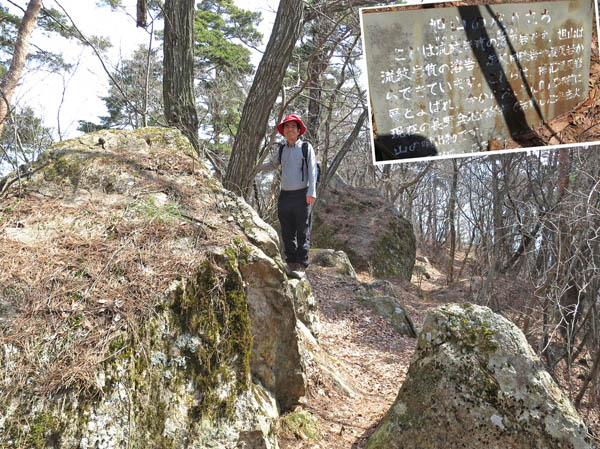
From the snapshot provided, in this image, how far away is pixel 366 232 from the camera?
12.6 meters

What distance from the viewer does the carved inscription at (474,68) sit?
9.88 ft

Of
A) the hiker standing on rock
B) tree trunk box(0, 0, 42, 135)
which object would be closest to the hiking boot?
the hiker standing on rock

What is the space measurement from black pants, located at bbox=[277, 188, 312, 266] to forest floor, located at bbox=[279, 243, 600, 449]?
117cm

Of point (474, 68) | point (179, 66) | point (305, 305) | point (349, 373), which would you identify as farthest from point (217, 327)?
point (179, 66)

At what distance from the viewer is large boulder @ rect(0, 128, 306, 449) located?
2254 mm

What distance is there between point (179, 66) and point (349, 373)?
4.45 meters

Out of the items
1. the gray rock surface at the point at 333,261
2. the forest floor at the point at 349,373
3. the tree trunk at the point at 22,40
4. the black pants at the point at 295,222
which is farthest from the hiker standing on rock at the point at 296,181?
the tree trunk at the point at 22,40

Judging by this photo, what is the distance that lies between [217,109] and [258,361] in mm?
7905

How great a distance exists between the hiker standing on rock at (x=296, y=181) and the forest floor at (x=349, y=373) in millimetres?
1409

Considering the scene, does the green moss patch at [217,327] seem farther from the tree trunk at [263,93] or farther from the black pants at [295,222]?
the tree trunk at [263,93]

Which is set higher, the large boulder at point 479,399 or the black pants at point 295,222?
the black pants at point 295,222

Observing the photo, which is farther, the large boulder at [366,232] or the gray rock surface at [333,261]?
the large boulder at [366,232]

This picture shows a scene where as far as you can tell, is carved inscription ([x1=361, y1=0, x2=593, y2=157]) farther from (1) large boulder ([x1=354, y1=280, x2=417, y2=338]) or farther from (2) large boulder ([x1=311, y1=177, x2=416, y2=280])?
(2) large boulder ([x1=311, y1=177, x2=416, y2=280])

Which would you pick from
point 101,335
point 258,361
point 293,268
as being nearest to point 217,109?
point 293,268
